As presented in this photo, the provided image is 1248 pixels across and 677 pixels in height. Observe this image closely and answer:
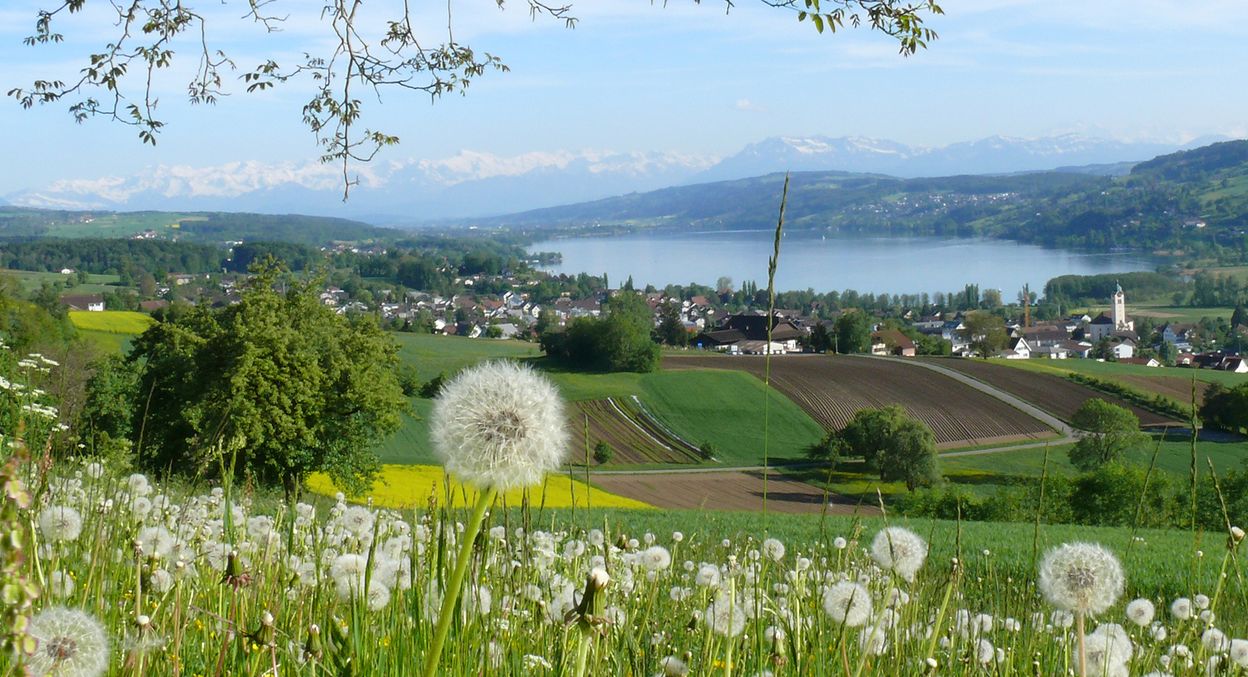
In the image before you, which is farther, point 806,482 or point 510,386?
point 806,482

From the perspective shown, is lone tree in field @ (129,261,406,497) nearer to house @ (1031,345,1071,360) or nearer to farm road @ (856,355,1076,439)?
farm road @ (856,355,1076,439)

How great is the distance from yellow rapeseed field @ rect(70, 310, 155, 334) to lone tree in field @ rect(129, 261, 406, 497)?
4806 centimetres

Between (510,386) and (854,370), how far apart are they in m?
85.0

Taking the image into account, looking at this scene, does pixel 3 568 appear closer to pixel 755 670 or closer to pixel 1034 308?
pixel 755 670

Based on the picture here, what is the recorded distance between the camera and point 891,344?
354ft

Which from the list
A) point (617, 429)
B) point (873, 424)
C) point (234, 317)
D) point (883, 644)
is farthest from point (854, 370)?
point (883, 644)

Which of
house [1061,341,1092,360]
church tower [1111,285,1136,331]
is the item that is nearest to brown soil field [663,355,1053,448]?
house [1061,341,1092,360]

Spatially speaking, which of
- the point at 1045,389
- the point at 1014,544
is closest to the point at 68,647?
the point at 1014,544

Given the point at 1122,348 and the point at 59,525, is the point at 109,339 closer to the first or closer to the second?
the point at 59,525

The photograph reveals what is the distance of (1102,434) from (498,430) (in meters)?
70.9

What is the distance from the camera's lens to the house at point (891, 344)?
354 ft

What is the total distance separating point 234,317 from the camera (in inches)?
1396

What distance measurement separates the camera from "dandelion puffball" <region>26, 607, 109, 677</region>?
159 centimetres

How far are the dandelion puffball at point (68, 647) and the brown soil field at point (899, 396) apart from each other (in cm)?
6907
